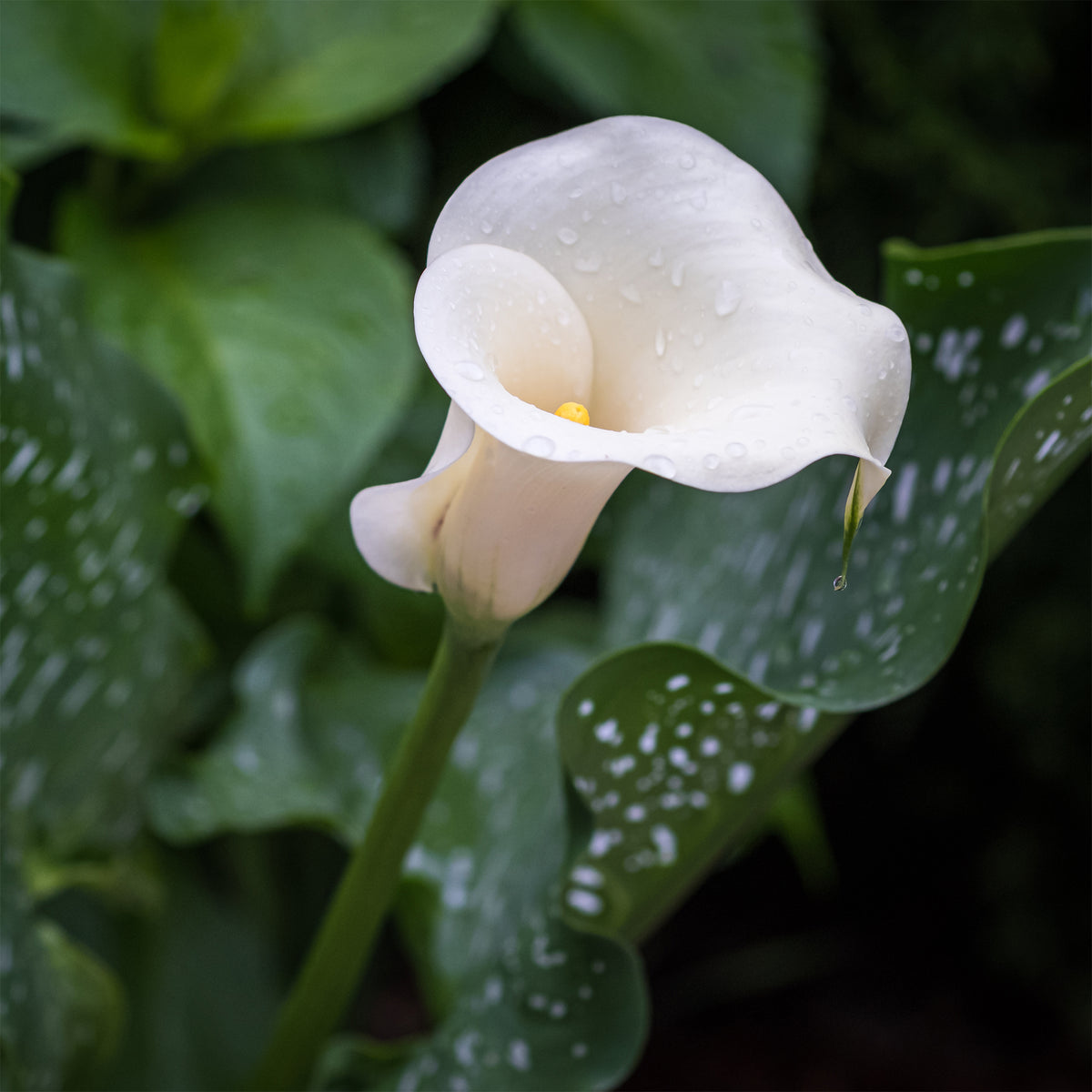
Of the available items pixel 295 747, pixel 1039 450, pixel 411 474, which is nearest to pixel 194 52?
pixel 411 474

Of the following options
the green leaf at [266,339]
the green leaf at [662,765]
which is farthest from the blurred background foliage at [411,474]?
the green leaf at [662,765]

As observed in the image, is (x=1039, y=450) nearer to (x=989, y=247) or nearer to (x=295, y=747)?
(x=989, y=247)

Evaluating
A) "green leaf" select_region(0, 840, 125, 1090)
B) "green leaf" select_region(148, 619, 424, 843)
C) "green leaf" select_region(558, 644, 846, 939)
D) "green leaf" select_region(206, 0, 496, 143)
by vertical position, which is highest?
"green leaf" select_region(206, 0, 496, 143)

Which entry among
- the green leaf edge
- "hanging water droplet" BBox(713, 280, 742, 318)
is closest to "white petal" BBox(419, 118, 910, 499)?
"hanging water droplet" BBox(713, 280, 742, 318)

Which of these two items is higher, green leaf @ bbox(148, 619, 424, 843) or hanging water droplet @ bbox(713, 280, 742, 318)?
hanging water droplet @ bbox(713, 280, 742, 318)

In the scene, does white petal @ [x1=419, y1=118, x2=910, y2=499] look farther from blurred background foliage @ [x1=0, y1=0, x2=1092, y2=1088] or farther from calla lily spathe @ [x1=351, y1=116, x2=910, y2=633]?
blurred background foliage @ [x1=0, y1=0, x2=1092, y2=1088]

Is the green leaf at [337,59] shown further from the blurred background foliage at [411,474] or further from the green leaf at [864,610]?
the green leaf at [864,610]

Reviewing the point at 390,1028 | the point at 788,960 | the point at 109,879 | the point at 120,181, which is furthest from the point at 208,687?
the point at 788,960

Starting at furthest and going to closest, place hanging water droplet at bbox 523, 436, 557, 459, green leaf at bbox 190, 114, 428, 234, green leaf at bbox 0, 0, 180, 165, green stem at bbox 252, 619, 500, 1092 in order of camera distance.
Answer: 1. green leaf at bbox 190, 114, 428, 234
2. green leaf at bbox 0, 0, 180, 165
3. green stem at bbox 252, 619, 500, 1092
4. hanging water droplet at bbox 523, 436, 557, 459

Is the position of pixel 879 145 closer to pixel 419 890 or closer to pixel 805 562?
pixel 805 562

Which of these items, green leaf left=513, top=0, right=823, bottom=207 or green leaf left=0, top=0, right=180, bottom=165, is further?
green leaf left=513, top=0, right=823, bottom=207
